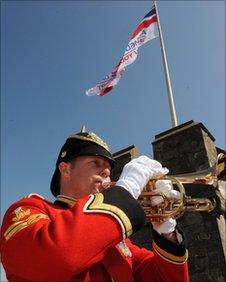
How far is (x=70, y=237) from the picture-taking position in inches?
92.0

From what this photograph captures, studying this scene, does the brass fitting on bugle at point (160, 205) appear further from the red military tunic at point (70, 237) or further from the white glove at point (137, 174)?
the red military tunic at point (70, 237)

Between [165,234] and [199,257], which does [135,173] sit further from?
[199,257]

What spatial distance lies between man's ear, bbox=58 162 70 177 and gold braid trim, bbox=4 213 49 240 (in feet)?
2.83

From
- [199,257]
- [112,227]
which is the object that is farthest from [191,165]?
[112,227]

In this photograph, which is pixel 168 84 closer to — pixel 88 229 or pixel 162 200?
pixel 162 200

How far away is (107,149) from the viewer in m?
3.58

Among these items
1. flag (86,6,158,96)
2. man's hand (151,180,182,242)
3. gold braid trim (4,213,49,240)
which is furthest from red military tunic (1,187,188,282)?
flag (86,6,158,96)

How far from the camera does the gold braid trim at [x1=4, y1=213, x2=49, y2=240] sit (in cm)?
256

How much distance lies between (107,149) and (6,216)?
3.79 feet

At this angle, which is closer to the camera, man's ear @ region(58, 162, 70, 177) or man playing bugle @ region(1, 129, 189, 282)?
man playing bugle @ region(1, 129, 189, 282)

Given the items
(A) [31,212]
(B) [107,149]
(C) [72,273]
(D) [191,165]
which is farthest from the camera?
(D) [191,165]

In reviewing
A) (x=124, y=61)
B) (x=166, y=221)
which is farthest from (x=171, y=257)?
(x=124, y=61)

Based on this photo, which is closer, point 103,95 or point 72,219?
point 72,219

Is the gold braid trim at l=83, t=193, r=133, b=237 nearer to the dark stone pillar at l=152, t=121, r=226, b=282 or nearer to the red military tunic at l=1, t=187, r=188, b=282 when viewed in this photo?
the red military tunic at l=1, t=187, r=188, b=282
